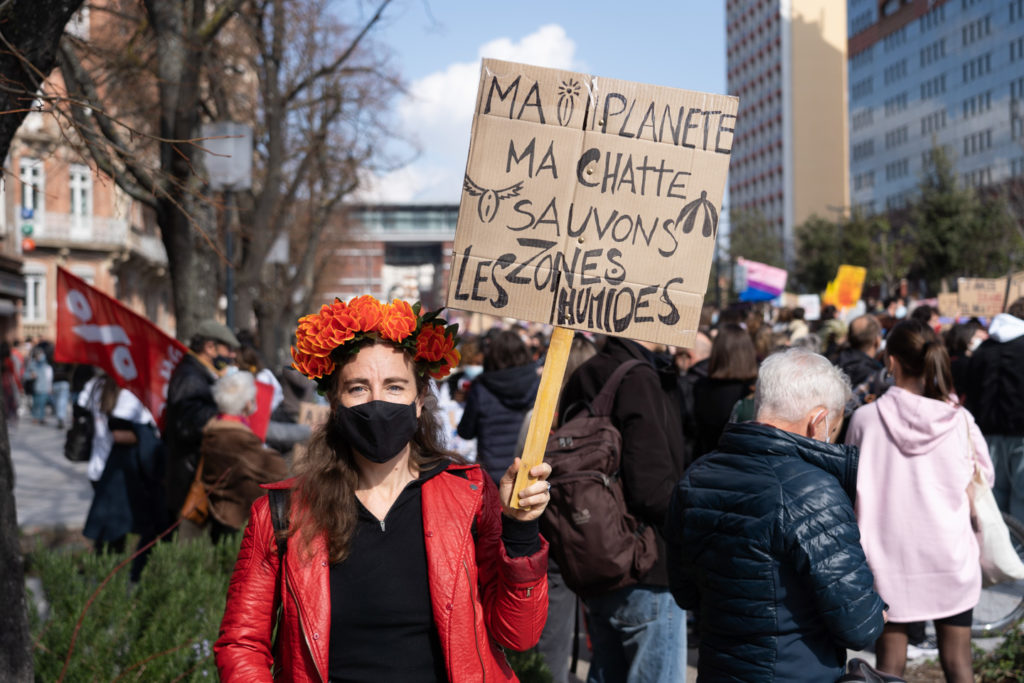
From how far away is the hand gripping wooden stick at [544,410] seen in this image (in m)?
2.54

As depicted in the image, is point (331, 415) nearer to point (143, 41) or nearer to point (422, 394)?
point (422, 394)

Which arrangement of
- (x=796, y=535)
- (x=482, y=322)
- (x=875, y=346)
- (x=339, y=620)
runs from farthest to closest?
1. (x=482, y=322)
2. (x=875, y=346)
3. (x=796, y=535)
4. (x=339, y=620)

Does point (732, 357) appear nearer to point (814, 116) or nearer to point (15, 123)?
point (15, 123)

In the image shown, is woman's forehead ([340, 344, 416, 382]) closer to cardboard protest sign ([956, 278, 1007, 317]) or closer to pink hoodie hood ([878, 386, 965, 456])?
pink hoodie hood ([878, 386, 965, 456])

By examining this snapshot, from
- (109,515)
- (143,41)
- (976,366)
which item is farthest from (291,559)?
(143,41)

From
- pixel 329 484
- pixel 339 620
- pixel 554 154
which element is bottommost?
pixel 339 620

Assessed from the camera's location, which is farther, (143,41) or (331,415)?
(143,41)

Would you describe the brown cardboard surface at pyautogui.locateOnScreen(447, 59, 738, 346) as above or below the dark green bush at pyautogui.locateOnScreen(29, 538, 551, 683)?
above

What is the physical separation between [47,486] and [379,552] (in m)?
12.7

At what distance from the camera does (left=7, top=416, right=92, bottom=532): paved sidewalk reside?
11250mm

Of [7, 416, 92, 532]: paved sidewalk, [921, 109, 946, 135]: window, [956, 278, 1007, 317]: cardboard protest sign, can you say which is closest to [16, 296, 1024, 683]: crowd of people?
[7, 416, 92, 532]: paved sidewalk

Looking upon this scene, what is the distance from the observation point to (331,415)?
9.59 feet

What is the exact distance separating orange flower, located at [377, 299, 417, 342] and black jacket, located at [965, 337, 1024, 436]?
6121 millimetres

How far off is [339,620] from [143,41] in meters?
9.90
